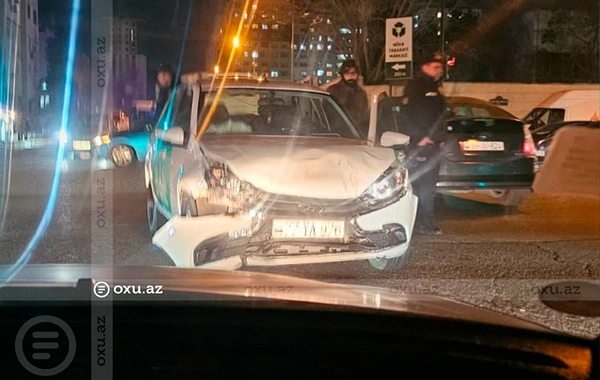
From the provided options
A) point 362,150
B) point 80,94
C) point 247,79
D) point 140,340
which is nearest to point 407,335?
point 140,340

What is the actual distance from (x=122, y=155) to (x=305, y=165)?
9484 mm

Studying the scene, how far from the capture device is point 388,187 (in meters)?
5.89

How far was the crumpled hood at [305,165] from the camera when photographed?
18.2ft

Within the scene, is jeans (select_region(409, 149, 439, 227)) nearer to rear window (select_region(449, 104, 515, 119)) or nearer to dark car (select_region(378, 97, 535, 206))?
dark car (select_region(378, 97, 535, 206))

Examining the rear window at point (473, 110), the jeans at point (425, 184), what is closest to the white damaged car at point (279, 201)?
the jeans at point (425, 184)

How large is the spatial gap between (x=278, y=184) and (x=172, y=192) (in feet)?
3.33

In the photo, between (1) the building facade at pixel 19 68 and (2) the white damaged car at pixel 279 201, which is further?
(1) the building facade at pixel 19 68

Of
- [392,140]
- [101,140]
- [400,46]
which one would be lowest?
[101,140]

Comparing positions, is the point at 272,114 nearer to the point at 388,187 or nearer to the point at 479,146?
the point at 388,187

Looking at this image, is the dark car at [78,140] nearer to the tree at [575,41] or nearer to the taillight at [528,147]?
the taillight at [528,147]

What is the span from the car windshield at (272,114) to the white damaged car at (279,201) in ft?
0.50

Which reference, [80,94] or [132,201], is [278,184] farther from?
[80,94]

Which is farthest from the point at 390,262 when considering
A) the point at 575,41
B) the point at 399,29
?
the point at 575,41

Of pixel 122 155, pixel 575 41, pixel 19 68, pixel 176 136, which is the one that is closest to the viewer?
pixel 176 136
